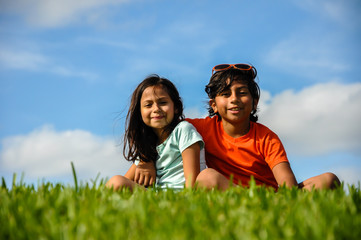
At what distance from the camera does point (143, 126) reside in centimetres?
536

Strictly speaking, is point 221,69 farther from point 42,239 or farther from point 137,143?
point 42,239

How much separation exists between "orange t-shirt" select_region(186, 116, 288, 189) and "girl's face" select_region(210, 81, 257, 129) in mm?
299

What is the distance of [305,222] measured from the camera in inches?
88.5

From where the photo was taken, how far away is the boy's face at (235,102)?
5031 mm

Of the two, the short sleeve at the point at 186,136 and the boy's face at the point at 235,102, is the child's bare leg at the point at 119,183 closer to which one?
the short sleeve at the point at 186,136

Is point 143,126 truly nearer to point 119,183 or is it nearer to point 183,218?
point 119,183

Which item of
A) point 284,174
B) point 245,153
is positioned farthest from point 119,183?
point 284,174

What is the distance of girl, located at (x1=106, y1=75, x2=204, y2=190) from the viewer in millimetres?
4711

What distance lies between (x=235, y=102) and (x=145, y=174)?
156cm

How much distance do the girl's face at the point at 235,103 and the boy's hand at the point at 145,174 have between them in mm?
1244

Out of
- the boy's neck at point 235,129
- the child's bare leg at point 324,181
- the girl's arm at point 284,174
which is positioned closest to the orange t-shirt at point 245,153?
the boy's neck at point 235,129

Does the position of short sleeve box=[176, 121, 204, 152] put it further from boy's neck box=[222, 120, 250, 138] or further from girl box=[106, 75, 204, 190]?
boy's neck box=[222, 120, 250, 138]

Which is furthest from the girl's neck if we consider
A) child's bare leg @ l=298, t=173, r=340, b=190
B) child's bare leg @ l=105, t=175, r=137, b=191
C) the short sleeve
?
child's bare leg @ l=298, t=173, r=340, b=190

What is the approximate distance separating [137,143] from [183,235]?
3323 mm
